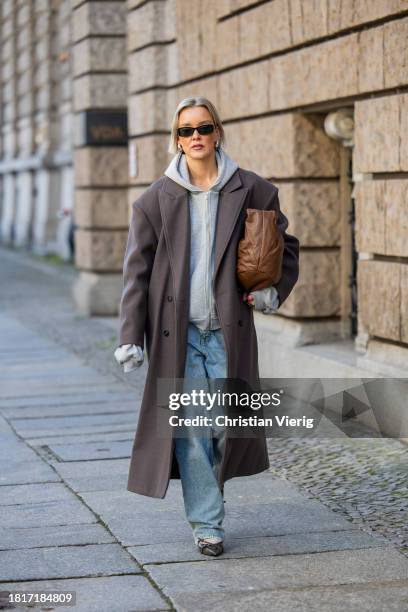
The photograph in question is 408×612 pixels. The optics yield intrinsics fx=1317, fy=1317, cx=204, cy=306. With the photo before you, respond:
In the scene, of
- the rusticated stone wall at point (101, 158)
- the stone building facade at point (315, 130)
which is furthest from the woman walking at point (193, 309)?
the rusticated stone wall at point (101, 158)

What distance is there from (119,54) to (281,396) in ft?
22.3

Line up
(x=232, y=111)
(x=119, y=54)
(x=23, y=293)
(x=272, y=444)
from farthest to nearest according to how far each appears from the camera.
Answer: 1. (x=23, y=293)
2. (x=119, y=54)
3. (x=232, y=111)
4. (x=272, y=444)

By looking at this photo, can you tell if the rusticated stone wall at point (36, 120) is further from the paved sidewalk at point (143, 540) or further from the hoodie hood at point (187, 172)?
the hoodie hood at point (187, 172)

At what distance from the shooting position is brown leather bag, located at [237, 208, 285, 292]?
4980 mm

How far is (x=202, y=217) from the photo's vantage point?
5.08 m

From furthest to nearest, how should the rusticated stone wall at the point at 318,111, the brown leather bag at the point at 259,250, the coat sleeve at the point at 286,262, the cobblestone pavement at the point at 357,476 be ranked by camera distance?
the rusticated stone wall at the point at 318,111 < the cobblestone pavement at the point at 357,476 < the coat sleeve at the point at 286,262 < the brown leather bag at the point at 259,250

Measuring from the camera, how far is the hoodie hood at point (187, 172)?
5078 mm

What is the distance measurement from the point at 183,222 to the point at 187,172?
23cm

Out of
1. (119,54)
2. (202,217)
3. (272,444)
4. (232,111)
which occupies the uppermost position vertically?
(119,54)

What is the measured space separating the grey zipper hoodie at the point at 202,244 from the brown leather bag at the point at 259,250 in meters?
0.12

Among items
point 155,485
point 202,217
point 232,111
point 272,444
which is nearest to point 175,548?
point 155,485

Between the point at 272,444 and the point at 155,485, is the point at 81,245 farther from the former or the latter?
the point at 155,485

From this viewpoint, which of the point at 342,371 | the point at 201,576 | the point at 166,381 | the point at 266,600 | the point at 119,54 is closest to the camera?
the point at 266,600

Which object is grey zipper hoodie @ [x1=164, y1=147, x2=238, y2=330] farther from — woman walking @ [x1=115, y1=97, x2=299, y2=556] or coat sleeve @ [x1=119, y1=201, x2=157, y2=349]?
coat sleeve @ [x1=119, y1=201, x2=157, y2=349]
